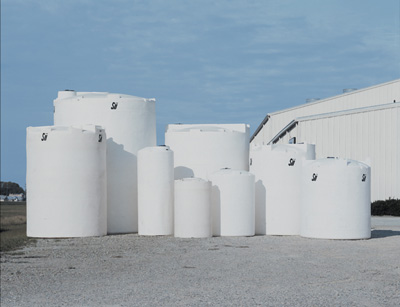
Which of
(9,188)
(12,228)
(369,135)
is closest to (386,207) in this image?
(369,135)

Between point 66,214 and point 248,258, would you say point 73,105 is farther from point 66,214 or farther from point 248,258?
point 248,258

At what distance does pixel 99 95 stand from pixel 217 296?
55.1 ft

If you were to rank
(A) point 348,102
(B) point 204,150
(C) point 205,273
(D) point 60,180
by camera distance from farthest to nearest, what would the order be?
1. (A) point 348,102
2. (B) point 204,150
3. (D) point 60,180
4. (C) point 205,273

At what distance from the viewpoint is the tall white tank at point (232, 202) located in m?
23.0

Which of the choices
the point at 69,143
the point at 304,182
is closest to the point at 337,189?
the point at 304,182

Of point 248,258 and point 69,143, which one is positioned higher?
point 69,143

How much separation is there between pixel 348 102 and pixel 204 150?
93.5 feet

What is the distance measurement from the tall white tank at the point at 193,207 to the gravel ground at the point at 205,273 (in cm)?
103

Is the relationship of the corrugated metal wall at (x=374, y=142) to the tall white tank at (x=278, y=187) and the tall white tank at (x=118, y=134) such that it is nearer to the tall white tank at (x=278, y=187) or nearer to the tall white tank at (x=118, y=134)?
the tall white tank at (x=278, y=187)

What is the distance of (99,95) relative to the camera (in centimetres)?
2555

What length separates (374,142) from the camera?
126ft

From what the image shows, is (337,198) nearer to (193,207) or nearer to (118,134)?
(193,207)

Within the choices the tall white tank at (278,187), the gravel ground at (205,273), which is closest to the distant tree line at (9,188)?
the gravel ground at (205,273)

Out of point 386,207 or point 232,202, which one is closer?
point 232,202
